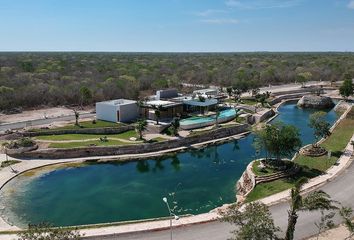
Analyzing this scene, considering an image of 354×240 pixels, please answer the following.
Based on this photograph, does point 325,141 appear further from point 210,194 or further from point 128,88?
point 128,88

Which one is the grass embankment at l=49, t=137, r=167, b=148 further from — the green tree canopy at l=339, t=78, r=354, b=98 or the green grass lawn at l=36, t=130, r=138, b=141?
the green tree canopy at l=339, t=78, r=354, b=98

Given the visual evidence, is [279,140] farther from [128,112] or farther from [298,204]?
[128,112]

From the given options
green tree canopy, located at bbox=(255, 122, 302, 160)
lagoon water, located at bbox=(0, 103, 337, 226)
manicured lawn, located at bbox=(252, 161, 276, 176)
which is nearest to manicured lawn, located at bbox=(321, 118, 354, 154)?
green tree canopy, located at bbox=(255, 122, 302, 160)

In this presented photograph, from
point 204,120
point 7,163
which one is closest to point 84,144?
point 7,163

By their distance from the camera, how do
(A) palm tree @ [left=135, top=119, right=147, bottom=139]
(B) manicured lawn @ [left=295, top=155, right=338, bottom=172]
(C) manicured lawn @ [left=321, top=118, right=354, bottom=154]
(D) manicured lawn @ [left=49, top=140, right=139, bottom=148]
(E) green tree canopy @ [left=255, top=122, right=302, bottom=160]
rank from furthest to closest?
(A) palm tree @ [left=135, top=119, right=147, bottom=139], (D) manicured lawn @ [left=49, top=140, right=139, bottom=148], (C) manicured lawn @ [left=321, top=118, right=354, bottom=154], (B) manicured lawn @ [left=295, top=155, right=338, bottom=172], (E) green tree canopy @ [left=255, top=122, right=302, bottom=160]

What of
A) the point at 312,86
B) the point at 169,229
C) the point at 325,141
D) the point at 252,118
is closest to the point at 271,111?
the point at 252,118

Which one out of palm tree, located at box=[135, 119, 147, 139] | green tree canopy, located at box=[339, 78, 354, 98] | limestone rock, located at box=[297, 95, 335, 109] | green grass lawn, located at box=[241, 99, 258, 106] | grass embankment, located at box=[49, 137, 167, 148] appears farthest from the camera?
green tree canopy, located at box=[339, 78, 354, 98]
